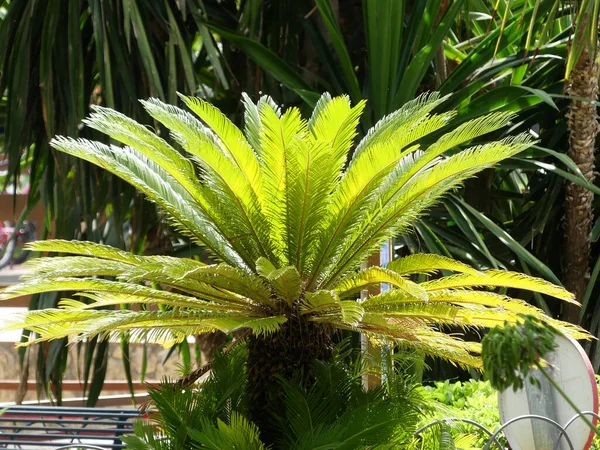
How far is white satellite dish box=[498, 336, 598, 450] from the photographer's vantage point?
104 inches

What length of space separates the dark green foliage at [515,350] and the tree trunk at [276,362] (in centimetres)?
182

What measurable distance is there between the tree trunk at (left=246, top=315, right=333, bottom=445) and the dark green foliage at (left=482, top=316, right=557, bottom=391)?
5.98 ft

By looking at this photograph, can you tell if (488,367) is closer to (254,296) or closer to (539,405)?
(539,405)

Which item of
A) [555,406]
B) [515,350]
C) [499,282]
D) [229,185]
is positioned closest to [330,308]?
[229,185]

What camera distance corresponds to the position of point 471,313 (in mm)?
3199

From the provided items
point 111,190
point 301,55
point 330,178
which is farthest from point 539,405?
point 301,55

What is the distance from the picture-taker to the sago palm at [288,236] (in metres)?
3.11

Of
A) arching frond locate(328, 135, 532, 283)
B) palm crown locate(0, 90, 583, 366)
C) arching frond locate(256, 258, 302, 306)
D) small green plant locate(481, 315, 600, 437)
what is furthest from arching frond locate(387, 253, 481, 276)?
small green plant locate(481, 315, 600, 437)

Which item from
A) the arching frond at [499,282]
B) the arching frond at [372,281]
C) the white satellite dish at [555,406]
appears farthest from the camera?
the arching frond at [499,282]

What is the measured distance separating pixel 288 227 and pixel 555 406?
1169mm

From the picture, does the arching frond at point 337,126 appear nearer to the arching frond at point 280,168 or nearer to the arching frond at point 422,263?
the arching frond at point 280,168

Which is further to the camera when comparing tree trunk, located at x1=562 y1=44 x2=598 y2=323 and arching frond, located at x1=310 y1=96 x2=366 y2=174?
tree trunk, located at x1=562 y1=44 x2=598 y2=323

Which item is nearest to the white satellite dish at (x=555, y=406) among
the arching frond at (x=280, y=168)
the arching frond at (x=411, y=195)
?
the arching frond at (x=411, y=195)

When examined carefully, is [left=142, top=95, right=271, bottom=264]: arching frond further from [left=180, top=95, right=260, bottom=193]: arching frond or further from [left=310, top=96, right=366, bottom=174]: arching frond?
[left=310, top=96, right=366, bottom=174]: arching frond
